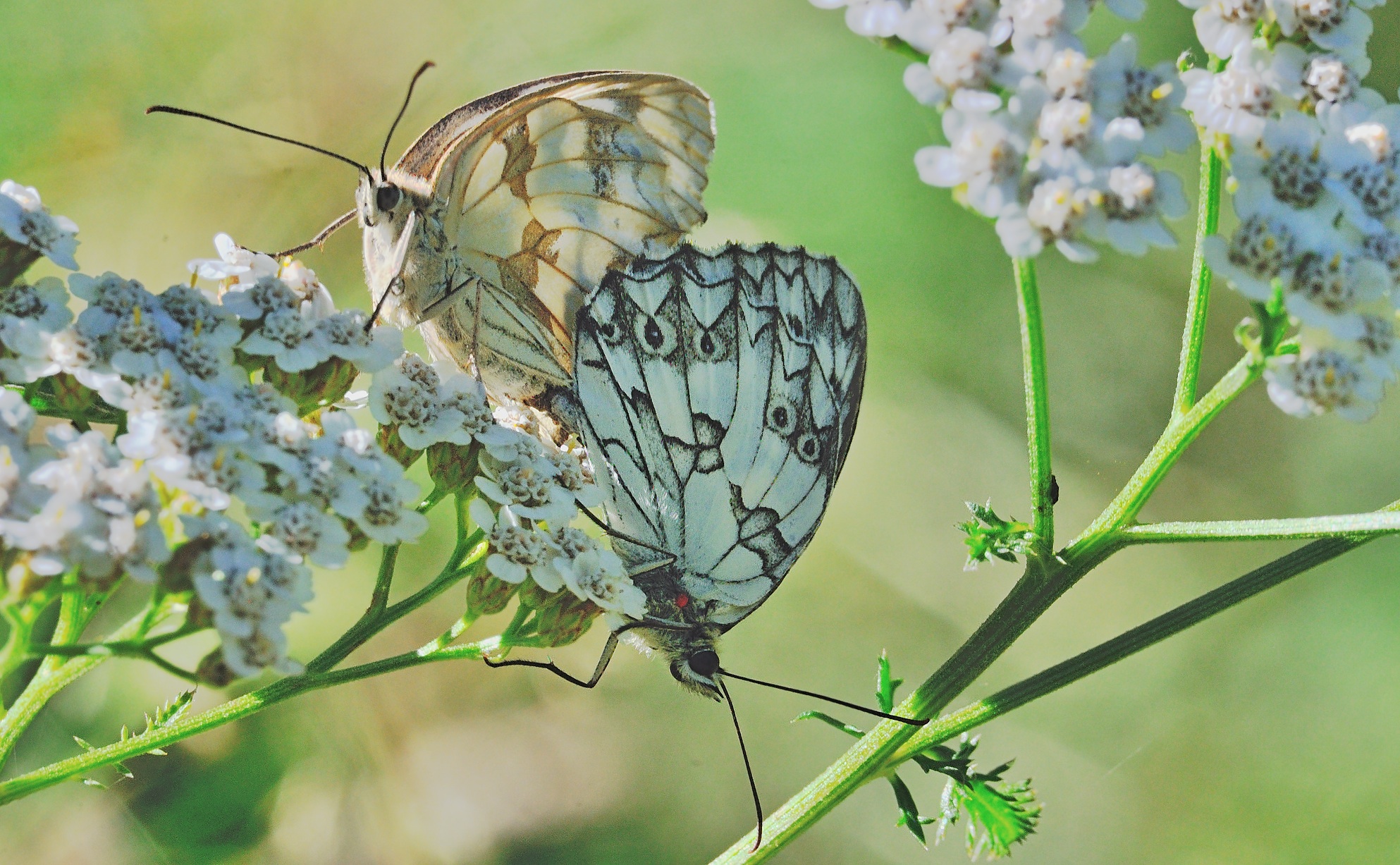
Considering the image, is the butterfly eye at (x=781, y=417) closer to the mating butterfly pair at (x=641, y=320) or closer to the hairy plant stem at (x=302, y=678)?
the mating butterfly pair at (x=641, y=320)

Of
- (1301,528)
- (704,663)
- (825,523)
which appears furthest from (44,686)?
(825,523)

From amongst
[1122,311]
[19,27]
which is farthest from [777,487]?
[19,27]

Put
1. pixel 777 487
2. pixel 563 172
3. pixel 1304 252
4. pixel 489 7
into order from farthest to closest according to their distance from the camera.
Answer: pixel 489 7 → pixel 563 172 → pixel 777 487 → pixel 1304 252

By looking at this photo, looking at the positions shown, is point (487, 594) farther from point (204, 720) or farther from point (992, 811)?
point (992, 811)

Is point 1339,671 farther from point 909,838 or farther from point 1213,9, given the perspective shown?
point 1213,9

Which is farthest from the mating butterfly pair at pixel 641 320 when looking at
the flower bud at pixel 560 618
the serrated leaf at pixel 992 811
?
the serrated leaf at pixel 992 811
